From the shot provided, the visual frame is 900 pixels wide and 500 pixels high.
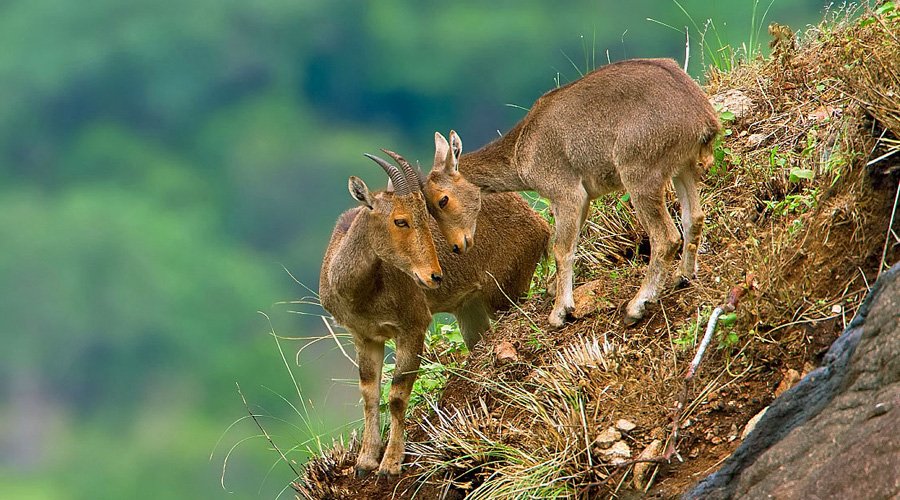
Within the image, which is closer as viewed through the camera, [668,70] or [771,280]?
[771,280]

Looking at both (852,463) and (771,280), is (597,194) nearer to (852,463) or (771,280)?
(771,280)

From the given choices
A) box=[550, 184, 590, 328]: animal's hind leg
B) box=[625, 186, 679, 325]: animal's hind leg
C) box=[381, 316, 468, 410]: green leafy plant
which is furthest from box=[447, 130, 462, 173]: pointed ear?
box=[625, 186, 679, 325]: animal's hind leg

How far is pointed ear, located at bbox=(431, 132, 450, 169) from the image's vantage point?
361 inches

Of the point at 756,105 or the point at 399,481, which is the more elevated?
the point at 756,105

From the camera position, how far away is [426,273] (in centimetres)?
802

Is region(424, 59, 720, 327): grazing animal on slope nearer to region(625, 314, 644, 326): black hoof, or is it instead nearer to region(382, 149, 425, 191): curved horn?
region(625, 314, 644, 326): black hoof

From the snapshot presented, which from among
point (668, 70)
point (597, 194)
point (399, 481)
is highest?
point (668, 70)

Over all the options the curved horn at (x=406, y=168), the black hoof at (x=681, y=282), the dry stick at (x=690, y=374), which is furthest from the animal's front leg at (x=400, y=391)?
the dry stick at (x=690, y=374)

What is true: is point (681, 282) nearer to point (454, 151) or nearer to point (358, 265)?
point (454, 151)

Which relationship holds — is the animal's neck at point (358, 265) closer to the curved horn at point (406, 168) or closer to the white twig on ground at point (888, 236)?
the curved horn at point (406, 168)

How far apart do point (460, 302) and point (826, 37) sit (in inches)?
167

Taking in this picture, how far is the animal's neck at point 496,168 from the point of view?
9.34 m

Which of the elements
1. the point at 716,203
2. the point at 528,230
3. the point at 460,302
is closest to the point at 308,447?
the point at 460,302

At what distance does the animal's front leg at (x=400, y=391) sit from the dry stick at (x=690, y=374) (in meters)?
2.39
